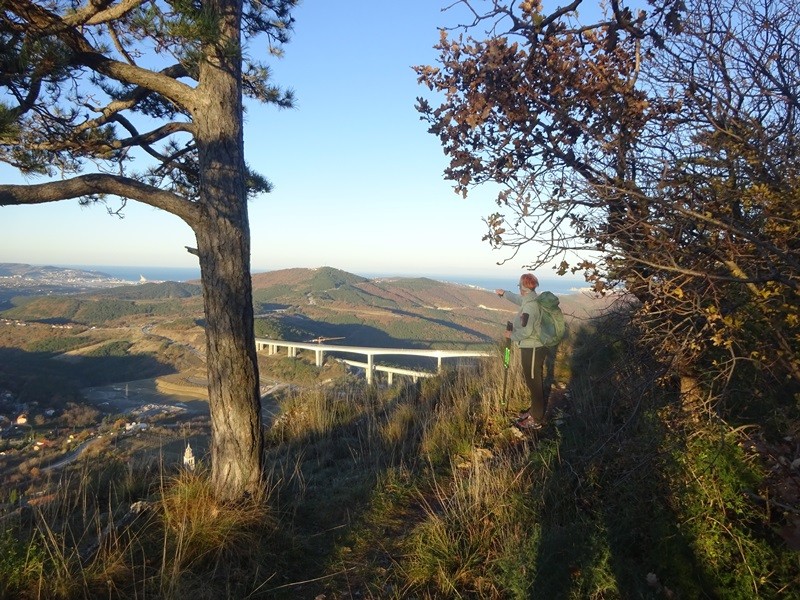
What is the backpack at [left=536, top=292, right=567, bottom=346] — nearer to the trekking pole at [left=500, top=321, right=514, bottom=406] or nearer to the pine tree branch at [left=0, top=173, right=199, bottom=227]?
the trekking pole at [left=500, top=321, right=514, bottom=406]

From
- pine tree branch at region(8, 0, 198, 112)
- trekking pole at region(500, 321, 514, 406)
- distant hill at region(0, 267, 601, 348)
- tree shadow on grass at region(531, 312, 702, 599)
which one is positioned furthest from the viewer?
distant hill at region(0, 267, 601, 348)

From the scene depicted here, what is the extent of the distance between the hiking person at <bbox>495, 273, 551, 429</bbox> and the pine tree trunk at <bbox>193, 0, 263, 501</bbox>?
3169mm

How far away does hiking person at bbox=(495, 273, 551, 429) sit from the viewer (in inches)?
237

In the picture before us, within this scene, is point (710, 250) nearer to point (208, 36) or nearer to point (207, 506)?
point (208, 36)

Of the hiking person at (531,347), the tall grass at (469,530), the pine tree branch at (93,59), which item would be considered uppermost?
the pine tree branch at (93,59)

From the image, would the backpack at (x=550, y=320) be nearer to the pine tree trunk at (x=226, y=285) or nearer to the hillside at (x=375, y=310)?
the pine tree trunk at (x=226, y=285)

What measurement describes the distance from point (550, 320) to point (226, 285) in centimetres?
389

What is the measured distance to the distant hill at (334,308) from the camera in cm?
4162

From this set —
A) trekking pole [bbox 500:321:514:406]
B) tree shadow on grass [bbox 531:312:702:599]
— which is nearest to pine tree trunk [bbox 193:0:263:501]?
tree shadow on grass [bbox 531:312:702:599]

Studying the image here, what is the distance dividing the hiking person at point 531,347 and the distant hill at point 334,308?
2951 cm

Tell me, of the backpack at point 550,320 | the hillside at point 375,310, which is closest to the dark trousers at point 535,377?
the backpack at point 550,320

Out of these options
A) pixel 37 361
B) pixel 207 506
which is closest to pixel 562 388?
pixel 207 506

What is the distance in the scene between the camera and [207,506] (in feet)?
12.3

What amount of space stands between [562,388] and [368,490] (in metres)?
4.20
